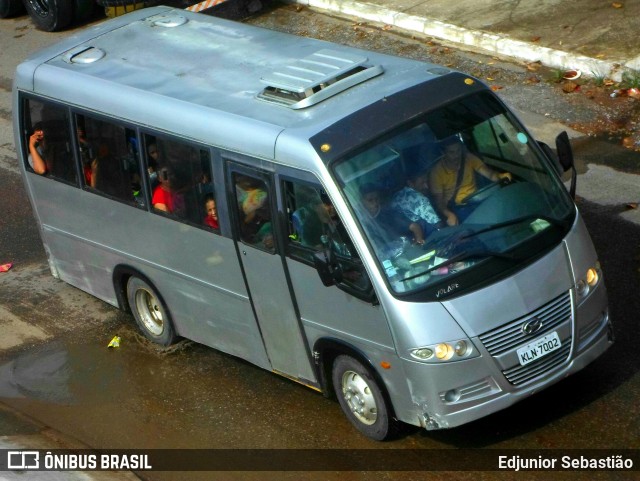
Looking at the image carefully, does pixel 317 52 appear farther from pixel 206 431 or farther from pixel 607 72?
pixel 607 72

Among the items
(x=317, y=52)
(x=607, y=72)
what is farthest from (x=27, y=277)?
(x=607, y=72)

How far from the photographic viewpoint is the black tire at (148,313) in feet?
29.8

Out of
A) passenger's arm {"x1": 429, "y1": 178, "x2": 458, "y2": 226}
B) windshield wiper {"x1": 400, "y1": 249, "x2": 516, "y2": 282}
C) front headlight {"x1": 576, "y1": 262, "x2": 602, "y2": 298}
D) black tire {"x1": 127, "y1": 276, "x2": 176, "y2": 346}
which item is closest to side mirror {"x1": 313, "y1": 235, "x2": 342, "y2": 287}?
windshield wiper {"x1": 400, "y1": 249, "x2": 516, "y2": 282}

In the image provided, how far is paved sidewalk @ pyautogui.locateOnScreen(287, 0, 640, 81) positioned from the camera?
13.1 meters

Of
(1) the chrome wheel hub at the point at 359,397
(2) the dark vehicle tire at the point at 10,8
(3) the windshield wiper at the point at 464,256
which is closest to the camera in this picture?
(3) the windshield wiper at the point at 464,256

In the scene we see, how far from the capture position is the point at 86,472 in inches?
300

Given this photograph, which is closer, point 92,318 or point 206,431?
point 206,431

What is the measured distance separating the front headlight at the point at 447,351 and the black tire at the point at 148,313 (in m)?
3.10

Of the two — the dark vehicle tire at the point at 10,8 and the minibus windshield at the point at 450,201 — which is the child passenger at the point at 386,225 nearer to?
the minibus windshield at the point at 450,201

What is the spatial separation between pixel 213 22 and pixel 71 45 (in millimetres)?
1284

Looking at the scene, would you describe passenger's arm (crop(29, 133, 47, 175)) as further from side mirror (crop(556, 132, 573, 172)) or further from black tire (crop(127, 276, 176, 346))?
side mirror (crop(556, 132, 573, 172))

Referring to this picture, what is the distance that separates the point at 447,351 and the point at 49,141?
451 centimetres

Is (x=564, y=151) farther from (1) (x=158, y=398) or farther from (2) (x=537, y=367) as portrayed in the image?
(1) (x=158, y=398)

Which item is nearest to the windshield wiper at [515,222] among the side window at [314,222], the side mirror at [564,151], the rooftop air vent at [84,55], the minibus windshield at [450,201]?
the minibus windshield at [450,201]
